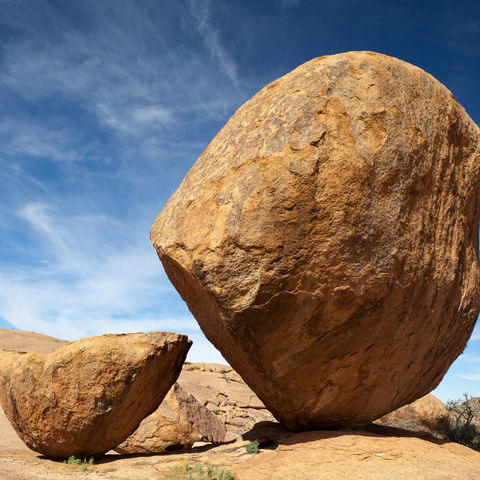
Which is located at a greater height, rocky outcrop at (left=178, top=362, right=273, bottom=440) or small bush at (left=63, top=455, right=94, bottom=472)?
rocky outcrop at (left=178, top=362, right=273, bottom=440)

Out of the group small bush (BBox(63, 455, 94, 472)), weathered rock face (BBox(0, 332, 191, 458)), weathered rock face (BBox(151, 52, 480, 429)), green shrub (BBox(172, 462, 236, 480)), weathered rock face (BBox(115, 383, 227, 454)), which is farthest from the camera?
weathered rock face (BBox(115, 383, 227, 454))

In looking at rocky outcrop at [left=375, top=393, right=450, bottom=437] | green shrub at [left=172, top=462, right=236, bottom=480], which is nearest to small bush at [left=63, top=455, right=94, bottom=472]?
green shrub at [left=172, top=462, right=236, bottom=480]

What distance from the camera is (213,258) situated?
17.7ft

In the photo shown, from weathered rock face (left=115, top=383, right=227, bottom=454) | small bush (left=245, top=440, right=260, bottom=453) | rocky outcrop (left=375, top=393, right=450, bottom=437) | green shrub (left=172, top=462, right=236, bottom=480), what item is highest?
rocky outcrop (left=375, top=393, right=450, bottom=437)

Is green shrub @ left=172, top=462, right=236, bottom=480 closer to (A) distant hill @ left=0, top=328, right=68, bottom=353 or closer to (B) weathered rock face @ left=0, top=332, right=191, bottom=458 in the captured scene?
(B) weathered rock face @ left=0, top=332, right=191, bottom=458

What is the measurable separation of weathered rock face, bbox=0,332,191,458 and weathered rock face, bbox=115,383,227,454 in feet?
4.89

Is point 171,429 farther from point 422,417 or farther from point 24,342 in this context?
point 24,342

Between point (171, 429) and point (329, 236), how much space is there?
5592 millimetres

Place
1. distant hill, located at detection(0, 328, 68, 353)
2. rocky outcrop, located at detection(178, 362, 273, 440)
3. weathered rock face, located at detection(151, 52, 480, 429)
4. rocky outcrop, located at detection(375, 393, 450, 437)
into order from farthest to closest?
distant hill, located at detection(0, 328, 68, 353) → rocky outcrop, located at detection(178, 362, 273, 440) → rocky outcrop, located at detection(375, 393, 450, 437) → weathered rock face, located at detection(151, 52, 480, 429)

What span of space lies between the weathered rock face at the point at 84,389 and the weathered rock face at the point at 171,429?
1491 mm

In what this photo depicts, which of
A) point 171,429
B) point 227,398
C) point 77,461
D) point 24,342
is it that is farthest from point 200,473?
point 24,342

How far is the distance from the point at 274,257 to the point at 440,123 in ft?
10.6

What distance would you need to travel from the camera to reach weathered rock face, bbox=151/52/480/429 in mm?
5270

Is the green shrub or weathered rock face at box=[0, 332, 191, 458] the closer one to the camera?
the green shrub
